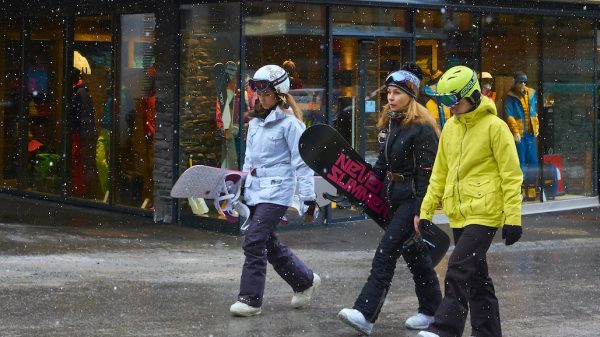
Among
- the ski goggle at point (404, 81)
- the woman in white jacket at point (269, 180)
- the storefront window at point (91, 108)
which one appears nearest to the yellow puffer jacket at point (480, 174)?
the ski goggle at point (404, 81)

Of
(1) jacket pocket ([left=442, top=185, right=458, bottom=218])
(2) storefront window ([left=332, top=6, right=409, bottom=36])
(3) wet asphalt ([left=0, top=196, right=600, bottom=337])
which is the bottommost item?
(3) wet asphalt ([left=0, top=196, right=600, bottom=337])

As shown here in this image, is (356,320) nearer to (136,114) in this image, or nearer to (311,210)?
(311,210)

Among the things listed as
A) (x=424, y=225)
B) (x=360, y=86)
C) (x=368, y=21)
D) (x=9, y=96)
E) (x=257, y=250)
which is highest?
(x=368, y=21)

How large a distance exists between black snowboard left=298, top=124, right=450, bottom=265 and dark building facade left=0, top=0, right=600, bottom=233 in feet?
16.6

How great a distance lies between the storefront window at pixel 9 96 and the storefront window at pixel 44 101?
0.28 metres

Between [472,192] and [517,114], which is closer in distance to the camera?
[472,192]

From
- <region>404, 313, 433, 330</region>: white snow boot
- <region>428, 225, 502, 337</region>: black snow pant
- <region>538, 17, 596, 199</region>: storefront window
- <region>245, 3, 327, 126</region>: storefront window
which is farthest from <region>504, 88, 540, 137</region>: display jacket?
<region>428, 225, 502, 337</region>: black snow pant

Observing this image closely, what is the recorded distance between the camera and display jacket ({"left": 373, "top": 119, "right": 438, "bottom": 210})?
7.89m

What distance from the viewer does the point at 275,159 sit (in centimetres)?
862

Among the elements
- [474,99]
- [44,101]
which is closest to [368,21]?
[44,101]

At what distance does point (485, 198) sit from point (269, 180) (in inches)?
78.3

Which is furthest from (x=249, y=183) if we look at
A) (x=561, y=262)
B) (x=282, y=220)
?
(x=561, y=262)

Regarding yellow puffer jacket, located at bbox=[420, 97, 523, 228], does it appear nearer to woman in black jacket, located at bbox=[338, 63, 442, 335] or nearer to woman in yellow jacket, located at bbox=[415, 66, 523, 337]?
woman in yellow jacket, located at bbox=[415, 66, 523, 337]

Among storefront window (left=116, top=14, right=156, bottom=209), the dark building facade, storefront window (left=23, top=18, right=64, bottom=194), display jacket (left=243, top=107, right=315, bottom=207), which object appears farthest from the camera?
storefront window (left=23, top=18, right=64, bottom=194)
